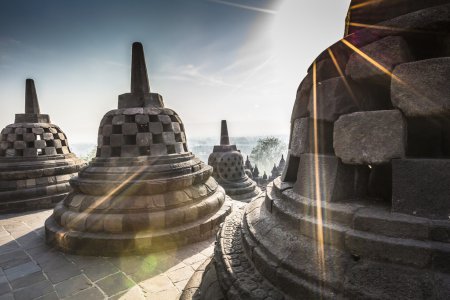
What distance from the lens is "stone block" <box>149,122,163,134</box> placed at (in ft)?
15.9

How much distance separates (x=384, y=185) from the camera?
6.78ft

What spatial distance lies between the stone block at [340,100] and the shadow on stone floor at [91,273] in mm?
2650

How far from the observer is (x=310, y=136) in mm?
2240

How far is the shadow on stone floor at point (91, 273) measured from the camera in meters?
2.80

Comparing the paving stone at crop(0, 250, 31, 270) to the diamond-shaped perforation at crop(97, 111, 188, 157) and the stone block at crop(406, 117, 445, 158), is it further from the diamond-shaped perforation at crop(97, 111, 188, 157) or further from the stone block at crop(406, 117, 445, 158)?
the stone block at crop(406, 117, 445, 158)

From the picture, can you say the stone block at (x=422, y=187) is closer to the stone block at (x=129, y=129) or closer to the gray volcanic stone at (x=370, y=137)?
the gray volcanic stone at (x=370, y=137)

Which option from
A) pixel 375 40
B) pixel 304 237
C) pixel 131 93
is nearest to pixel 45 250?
pixel 131 93

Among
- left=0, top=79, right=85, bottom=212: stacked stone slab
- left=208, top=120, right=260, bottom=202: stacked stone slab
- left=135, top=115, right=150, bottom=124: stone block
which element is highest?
left=135, top=115, right=150, bottom=124: stone block

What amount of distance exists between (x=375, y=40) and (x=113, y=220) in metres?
4.18

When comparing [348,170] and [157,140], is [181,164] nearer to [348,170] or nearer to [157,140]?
[157,140]

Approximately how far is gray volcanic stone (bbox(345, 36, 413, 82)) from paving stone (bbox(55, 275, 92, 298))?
3786 millimetres

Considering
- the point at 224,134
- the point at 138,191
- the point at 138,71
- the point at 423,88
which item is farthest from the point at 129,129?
the point at 224,134

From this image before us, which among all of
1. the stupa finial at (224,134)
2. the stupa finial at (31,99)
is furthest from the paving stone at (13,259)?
the stupa finial at (224,134)

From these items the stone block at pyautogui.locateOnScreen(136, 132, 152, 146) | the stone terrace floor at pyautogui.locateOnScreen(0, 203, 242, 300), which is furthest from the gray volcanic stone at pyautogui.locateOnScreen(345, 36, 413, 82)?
the stone block at pyautogui.locateOnScreen(136, 132, 152, 146)
